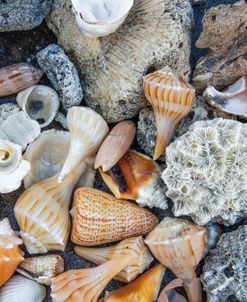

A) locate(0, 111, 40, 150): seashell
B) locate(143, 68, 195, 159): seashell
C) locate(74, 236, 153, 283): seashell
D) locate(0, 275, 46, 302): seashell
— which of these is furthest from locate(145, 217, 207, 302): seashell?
locate(0, 111, 40, 150): seashell

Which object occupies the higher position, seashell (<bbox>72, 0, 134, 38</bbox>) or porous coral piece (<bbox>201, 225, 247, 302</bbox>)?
seashell (<bbox>72, 0, 134, 38</bbox>)

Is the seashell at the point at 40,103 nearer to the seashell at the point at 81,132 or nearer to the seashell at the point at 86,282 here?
the seashell at the point at 81,132

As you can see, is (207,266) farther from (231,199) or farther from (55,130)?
(55,130)

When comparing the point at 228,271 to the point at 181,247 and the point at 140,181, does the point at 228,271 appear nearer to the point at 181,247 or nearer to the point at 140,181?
the point at 181,247

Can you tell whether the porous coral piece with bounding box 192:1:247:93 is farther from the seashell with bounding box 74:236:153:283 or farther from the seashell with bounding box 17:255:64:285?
the seashell with bounding box 17:255:64:285

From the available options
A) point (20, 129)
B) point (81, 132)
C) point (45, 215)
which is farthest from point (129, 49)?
point (45, 215)

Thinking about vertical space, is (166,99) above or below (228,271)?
→ above
